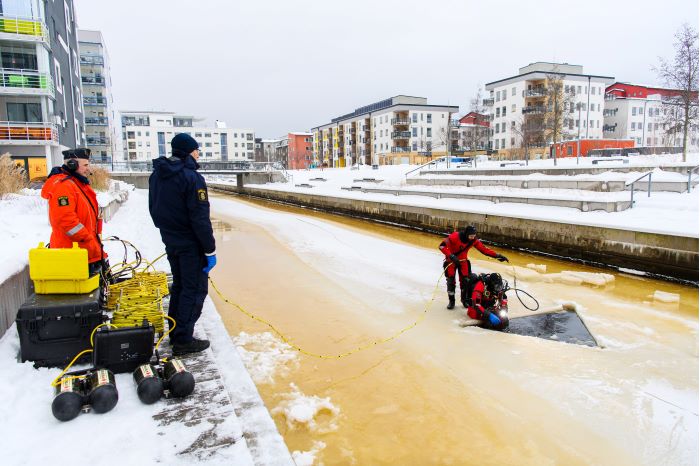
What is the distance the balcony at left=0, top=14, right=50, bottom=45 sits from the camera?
2222cm

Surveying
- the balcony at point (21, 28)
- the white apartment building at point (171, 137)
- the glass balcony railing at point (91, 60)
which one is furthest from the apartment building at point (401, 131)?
the balcony at point (21, 28)

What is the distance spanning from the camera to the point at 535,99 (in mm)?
54281

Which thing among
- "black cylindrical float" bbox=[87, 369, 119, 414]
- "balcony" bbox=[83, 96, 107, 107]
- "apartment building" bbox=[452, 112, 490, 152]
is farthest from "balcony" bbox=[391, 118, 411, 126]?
"black cylindrical float" bbox=[87, 369, 119, 414]

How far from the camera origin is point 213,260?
13.7 ft

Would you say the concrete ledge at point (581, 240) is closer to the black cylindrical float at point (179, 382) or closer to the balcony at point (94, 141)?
the black cylindrical float at point (179, 382)

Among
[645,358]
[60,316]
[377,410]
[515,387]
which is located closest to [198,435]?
[60,316]

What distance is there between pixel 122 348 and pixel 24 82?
2550cm

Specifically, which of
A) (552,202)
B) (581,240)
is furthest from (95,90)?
(581,240)

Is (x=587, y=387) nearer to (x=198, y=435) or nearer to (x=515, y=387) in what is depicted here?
(x=515, y=387)

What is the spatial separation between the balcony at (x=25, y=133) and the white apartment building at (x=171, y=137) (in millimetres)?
66670

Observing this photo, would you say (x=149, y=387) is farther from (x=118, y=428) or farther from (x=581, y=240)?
(x=581, y=240)

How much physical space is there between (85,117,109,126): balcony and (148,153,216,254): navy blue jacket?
64076 millimetres

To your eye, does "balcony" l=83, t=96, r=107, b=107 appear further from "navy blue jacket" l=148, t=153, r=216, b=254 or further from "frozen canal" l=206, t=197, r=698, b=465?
"navy blue jacket" l=148, t=153, r=216, b=254

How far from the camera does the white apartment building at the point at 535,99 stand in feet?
177
